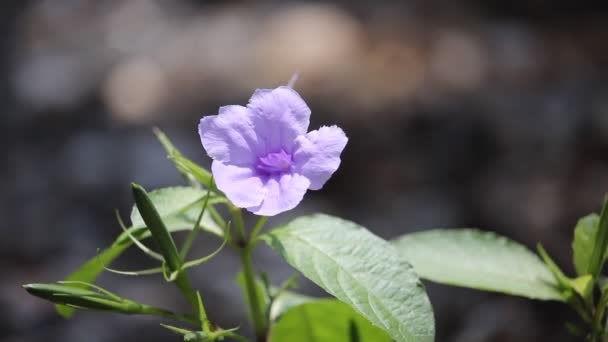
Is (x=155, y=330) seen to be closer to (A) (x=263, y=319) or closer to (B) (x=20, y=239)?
(B) (x=20, y=239)

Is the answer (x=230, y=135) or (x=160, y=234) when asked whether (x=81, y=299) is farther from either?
(x=230, y=135)

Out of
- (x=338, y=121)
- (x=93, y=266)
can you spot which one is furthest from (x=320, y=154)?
(x=338, y=121)

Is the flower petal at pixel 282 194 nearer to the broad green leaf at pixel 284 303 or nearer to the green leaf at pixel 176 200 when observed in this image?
the green leaf at pixel 176 200

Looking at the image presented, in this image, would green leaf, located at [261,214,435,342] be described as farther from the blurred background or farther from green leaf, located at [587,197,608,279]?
the blurred background

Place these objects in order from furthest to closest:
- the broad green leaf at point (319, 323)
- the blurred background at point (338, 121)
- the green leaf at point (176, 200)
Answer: the blurred background at point (338, 121), the broad green leaf at point (319, 323), the green leaf at point (176, 200)

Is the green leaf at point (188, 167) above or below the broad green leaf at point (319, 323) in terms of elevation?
above

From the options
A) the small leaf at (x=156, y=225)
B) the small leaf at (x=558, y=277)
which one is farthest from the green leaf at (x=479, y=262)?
the small leaf at (x=156, y=225)

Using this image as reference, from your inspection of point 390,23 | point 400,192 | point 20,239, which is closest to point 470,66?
point 390,23
